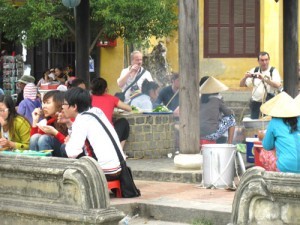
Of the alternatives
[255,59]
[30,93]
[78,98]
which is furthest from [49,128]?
[255,59]

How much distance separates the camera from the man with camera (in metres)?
16.1

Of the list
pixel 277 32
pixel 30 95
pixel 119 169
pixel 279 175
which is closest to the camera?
pixel 279 175

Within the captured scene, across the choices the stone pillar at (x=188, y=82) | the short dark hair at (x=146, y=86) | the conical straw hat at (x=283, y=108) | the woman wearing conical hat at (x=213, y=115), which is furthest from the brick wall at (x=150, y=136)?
the conical straw hat at (x=283, y=108)

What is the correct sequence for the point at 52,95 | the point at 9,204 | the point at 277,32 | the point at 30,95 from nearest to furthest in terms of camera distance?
the point at 9,204 < the point at 52,95 < the point at 30,95 < the point at 277,32

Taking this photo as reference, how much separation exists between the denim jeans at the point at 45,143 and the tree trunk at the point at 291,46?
5.38 meters

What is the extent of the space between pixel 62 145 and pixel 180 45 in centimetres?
264

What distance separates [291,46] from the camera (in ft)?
51.3

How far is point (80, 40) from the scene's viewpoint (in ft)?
51.9

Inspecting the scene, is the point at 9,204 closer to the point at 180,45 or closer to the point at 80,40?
the point at 180,45

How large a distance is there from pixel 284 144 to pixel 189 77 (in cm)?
335

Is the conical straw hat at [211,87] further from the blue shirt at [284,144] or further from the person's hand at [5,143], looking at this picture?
the blue shirt at [284,144]

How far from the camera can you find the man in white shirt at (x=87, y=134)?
10516mm

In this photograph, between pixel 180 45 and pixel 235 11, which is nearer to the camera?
pixel 180 45

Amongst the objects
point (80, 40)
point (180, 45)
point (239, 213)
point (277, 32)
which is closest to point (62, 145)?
point (180, 45)
